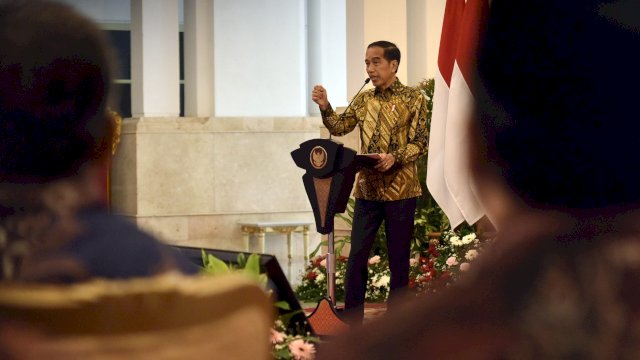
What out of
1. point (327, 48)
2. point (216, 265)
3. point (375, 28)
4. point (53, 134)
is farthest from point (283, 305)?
point (327, 48)

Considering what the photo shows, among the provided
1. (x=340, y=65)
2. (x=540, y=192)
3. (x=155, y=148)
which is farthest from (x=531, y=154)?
(x=340, y=65)

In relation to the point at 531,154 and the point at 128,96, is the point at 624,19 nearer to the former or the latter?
the point at 531,154

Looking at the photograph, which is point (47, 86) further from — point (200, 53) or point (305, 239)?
point (200, 53)

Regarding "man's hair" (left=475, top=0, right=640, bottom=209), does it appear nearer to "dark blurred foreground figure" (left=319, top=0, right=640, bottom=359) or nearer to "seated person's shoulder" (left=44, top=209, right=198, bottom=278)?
"dark blurred foreground figure" (left=319, top=0, right=640, bottom=359)

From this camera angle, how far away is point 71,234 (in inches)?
51.1

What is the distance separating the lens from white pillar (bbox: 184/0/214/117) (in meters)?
15.3

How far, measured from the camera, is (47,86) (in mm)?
1316

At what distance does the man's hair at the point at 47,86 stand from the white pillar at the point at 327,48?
1445 centimetres

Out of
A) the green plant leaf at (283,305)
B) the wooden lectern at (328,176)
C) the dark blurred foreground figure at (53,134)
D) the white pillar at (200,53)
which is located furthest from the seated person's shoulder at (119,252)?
the white pillar at (200,53)

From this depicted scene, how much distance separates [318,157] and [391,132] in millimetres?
434

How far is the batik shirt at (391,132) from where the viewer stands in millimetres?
7004

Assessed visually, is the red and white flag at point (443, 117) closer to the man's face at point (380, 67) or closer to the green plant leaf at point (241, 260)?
the man's face at point (380, 67)

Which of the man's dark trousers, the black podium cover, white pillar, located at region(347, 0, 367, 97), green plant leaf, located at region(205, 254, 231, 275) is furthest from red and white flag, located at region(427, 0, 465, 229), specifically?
green plant leaf, located at region(205, 254, 231, 275)

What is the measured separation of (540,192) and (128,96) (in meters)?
15.7
